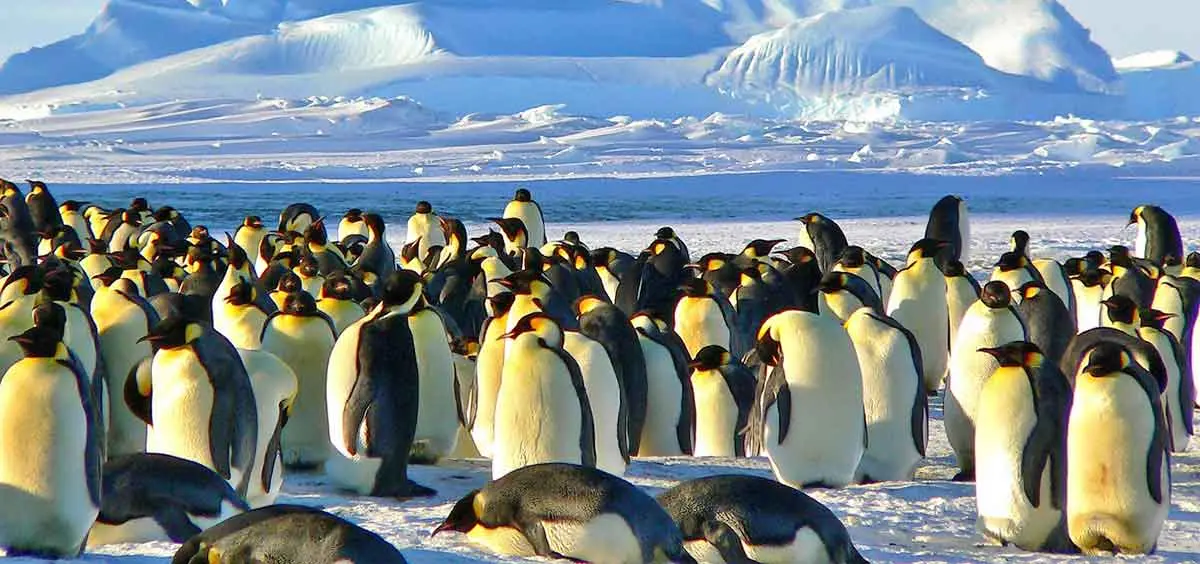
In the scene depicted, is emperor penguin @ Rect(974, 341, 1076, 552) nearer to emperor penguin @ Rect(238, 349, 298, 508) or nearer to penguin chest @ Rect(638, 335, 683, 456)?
penguin chest @ Rect(638, 335, 683, 456)

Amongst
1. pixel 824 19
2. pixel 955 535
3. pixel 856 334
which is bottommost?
pixel 955 535

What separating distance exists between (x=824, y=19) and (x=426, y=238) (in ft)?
212

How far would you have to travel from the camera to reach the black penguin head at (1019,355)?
4500mm

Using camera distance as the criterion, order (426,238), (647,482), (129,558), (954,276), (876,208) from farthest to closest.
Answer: (876,208) → (426,238) → (954,276) → (647,482) → (129,558)

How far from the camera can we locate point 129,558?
11.0ft

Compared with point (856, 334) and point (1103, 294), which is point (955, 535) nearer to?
point (856, 334)

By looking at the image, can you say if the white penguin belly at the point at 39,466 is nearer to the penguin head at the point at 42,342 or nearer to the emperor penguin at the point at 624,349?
the penguin head at the point at 42,342

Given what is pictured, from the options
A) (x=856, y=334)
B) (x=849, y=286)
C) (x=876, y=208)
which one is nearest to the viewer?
(x=856, y=334)

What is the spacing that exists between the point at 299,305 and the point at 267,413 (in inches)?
35.3

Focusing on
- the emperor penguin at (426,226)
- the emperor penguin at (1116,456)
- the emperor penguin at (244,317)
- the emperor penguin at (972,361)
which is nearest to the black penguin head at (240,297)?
the emperor penguin at (244,317)

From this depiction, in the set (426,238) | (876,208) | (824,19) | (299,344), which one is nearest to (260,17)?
(824,19)

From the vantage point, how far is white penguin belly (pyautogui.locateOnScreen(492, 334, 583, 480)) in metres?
4.44

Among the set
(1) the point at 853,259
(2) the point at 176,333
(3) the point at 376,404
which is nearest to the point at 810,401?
(3) the point at 376,404

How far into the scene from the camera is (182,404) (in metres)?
4.27
